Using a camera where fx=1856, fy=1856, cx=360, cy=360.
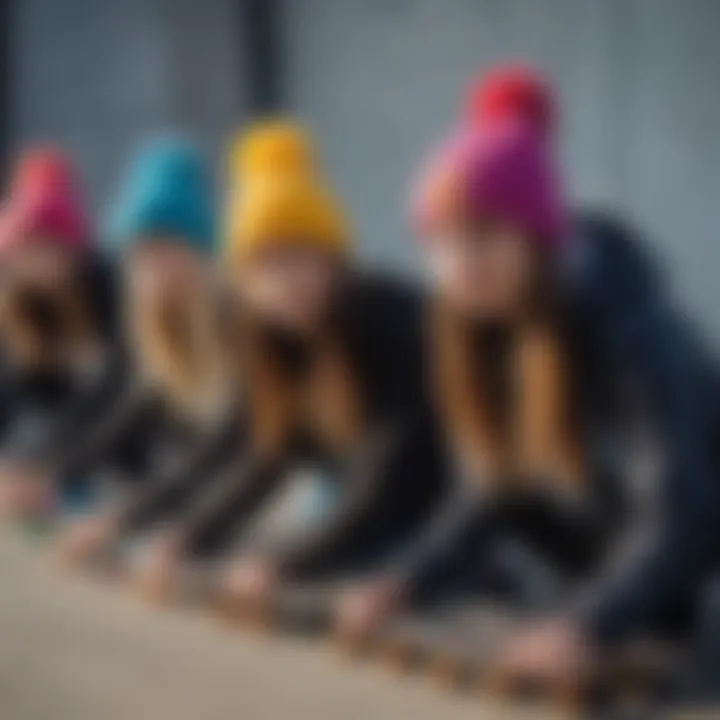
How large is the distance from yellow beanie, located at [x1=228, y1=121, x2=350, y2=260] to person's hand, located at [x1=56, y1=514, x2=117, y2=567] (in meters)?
0.17

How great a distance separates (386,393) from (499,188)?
0.14 meters

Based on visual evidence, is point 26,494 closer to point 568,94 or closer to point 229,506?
point 229,506

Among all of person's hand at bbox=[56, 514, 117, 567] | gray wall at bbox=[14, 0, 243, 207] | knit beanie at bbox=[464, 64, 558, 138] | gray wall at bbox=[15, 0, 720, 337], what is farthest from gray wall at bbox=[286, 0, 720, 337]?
person's hand at bbox=[56, 514, 117, 567]

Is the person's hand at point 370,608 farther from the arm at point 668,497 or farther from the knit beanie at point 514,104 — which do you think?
the knit beanie at point 514,104

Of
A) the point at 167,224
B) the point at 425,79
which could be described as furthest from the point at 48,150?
the point at 167,224

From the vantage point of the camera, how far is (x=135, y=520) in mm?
968

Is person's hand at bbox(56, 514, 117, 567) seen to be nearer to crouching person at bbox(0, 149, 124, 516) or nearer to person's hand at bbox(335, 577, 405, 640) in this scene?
crouching person at bbox(0, 149, 124, 516)

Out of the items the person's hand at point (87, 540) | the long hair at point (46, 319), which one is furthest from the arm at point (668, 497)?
the long hair at point (46, 319)

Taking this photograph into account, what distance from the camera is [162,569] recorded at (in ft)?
2.96

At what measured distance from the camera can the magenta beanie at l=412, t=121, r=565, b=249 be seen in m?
0.76

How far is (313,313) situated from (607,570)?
0.20m

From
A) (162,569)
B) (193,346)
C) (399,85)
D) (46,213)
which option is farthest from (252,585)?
(399,85)

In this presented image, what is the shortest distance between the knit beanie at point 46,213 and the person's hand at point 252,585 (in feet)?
0.93

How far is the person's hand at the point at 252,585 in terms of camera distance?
2.80ft
